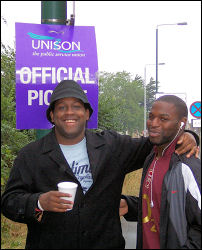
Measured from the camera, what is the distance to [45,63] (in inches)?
130

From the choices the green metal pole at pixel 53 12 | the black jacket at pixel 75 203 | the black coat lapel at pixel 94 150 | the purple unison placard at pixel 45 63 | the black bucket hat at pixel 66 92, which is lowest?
the black jacket at pixel 75 203

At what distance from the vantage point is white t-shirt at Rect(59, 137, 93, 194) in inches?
113

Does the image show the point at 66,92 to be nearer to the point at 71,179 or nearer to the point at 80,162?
the point at 80,162

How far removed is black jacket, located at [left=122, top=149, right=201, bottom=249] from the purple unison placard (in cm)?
137

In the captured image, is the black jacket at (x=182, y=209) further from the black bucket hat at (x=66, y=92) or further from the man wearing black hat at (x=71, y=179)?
the black bucket hat at (x=66, y=92)

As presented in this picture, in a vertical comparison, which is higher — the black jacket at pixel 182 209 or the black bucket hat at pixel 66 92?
the black bucket hat at pixel 66 92

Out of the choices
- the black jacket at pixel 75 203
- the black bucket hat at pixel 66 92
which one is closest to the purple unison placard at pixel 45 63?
the black bucket hat at pixel 66 92

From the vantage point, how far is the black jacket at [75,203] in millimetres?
2787

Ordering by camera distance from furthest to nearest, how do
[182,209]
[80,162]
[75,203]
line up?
[80,162] → [75,203] → [182,209]

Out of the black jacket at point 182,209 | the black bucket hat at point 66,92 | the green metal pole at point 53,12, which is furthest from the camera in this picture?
the green metal pole at point 53,12

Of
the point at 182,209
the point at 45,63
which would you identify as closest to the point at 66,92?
the point at 45,63

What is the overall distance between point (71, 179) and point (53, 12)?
137cm

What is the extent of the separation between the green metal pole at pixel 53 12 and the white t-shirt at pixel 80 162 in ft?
3.41

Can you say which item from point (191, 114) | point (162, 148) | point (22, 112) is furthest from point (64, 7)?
point (191, 114)
